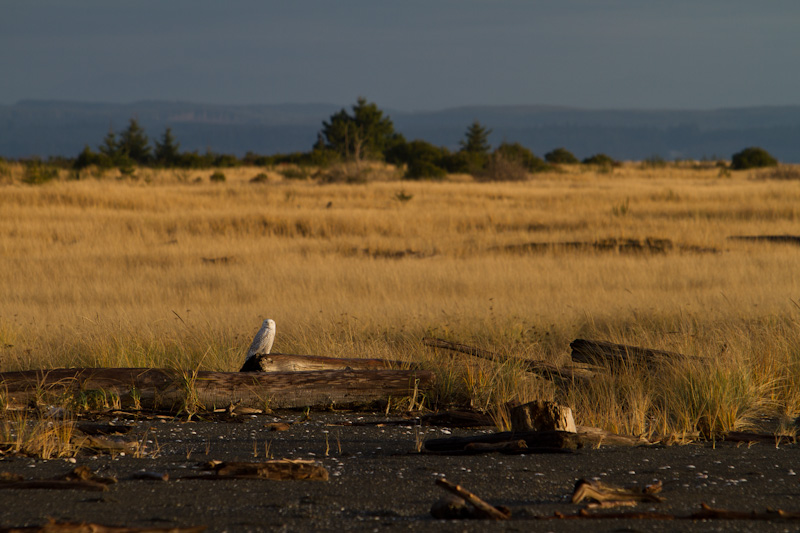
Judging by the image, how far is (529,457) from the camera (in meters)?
4.24

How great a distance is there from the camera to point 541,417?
14.6 ft

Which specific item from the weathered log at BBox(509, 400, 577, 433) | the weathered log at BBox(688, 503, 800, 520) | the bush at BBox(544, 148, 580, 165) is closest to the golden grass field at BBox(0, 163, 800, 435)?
the weathered log at BBox(509, 400, 577, 433)

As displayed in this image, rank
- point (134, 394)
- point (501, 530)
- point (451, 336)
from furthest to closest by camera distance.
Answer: point (451, 336), point (134, 394), point (501, 530)

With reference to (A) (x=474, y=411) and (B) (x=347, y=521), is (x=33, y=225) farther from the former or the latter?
(B) (x=347, y=521)

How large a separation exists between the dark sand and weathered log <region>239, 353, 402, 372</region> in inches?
25.1

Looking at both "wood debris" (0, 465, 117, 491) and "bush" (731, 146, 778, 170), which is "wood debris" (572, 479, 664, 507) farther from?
"bush" (731, 146, 778, 170)

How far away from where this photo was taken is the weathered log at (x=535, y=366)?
6.14 metres

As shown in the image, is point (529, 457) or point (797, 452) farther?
point (797, 452)

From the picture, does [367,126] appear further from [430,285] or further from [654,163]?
[430,285]

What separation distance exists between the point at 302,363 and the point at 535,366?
1867mm

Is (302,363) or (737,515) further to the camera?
(302,363)

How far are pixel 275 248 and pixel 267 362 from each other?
11.1m

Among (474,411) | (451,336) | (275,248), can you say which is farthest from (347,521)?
(275,248)

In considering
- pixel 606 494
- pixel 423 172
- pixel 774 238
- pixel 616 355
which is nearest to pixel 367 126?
pixel 423 172
